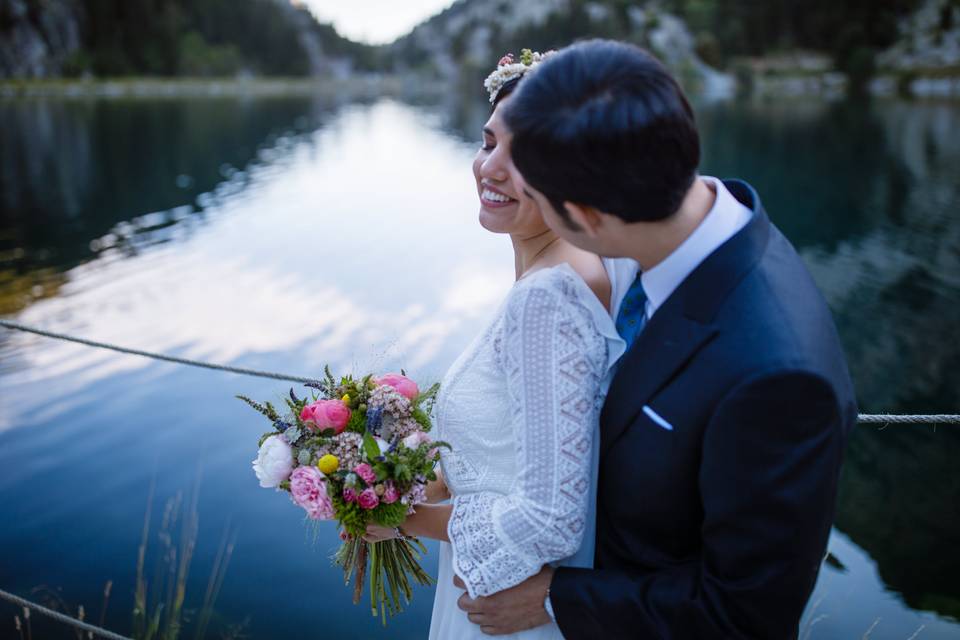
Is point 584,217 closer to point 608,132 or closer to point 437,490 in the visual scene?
point 608,132

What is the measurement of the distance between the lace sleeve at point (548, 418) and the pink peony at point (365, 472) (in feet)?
1.05

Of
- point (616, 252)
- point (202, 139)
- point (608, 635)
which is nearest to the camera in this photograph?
point (616, 252)

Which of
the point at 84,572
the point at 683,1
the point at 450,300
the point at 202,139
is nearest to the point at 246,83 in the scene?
the point at 683,1

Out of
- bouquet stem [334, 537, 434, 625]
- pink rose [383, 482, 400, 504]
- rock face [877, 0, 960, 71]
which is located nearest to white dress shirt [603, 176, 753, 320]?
pink rose [383, 482, 400, 504]

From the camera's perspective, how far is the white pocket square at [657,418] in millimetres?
1424

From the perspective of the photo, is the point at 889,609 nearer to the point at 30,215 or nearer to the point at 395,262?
the point at 395,262

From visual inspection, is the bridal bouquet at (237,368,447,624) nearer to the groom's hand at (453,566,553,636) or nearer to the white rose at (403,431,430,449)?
the white rose at (403,431,430,449)

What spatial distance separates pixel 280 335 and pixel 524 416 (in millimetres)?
10260

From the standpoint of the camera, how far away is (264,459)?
188 centimetres

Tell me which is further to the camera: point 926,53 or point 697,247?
point 926,53

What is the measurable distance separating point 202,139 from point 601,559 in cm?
4044

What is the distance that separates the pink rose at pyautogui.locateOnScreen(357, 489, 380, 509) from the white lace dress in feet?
0.63

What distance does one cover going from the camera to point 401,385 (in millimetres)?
2025

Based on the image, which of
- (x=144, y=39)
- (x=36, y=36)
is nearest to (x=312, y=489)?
(x=36, y=36)
